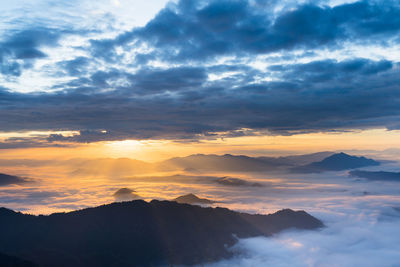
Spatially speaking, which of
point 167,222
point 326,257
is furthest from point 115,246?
point 326,257

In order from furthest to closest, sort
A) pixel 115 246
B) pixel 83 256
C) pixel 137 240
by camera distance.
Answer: pixel 137 240 < pixel 115 246 < pixel 83 256

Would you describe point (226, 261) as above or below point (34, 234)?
below

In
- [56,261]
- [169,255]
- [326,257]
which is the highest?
[56,261]

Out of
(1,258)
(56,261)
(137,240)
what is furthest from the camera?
(137,240)

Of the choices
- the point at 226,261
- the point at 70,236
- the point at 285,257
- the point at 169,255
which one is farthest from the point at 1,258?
the point at 285,257

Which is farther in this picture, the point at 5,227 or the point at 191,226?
the point at 191,226

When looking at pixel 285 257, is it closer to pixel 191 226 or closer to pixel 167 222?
pixel 191 226

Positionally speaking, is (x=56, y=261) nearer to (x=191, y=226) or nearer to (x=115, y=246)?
(x=115, y=246)
